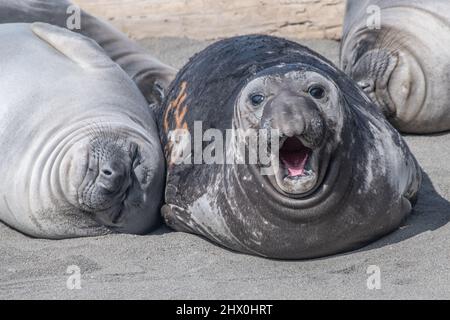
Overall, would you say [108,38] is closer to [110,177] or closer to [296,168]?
[110,177]

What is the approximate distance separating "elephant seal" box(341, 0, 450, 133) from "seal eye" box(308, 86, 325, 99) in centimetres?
186

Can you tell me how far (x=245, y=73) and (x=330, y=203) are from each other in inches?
34.2

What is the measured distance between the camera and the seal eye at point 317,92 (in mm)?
4957

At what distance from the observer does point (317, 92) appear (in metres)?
4.96

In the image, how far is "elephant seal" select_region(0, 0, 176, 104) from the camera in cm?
687

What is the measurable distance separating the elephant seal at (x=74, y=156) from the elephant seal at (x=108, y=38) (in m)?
0.96

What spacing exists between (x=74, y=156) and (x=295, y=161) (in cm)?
109

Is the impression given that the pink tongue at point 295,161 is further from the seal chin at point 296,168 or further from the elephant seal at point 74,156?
the elephant seal at point 74,156

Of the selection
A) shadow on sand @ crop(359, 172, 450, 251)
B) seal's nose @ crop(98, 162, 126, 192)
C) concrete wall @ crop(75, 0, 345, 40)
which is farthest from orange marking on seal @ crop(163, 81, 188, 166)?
concrete wall @ crop(75, 0, 345, 40)

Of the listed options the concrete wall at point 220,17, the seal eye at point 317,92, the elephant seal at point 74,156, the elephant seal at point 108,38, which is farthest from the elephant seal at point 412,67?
the seal eye at point 317,92

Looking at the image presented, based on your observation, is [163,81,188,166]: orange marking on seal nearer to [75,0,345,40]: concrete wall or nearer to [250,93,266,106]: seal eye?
[250,93,266,106]: seal eye

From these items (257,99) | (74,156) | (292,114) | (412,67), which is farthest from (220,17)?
(292,114)

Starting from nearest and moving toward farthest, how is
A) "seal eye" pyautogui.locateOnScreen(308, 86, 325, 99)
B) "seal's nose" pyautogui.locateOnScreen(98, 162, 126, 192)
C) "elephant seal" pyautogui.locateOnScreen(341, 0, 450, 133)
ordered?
1. "seal eye" pyautogui.locateOnScreen(308, 86, 325, 99)
2. "seal's nose" pyautogui.locateOnScreen(98, 162, 126, 192)
3. "elephant seal" pyautogui.locateOnScreen(341, 0, 450, 133)

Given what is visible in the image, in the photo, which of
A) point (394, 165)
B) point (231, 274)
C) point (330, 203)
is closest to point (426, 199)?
point (394, 165)
